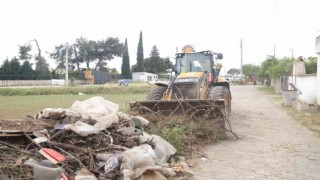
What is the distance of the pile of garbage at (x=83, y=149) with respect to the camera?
4.39 metres

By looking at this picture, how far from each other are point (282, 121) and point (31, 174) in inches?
357

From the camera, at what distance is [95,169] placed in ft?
15.5

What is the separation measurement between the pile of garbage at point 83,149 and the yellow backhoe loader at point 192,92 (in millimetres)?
2044

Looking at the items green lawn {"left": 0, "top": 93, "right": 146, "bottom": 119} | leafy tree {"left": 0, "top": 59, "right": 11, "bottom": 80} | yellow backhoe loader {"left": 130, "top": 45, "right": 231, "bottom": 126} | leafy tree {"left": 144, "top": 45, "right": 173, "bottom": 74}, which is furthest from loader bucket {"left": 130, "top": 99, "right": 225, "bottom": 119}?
leafy tree {"left": 144, "top": 45, "right": 173, "bottom": 74}

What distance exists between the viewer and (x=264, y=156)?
21.4ft

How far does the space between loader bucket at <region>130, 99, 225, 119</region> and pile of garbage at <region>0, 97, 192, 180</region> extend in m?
1.96

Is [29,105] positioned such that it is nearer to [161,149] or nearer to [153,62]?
[161,149]

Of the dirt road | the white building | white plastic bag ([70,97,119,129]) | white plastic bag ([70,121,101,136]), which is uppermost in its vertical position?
the white building

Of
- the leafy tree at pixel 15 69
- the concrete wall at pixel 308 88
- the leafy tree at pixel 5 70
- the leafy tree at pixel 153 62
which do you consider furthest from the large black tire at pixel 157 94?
the leafy tree at pixel 153 62

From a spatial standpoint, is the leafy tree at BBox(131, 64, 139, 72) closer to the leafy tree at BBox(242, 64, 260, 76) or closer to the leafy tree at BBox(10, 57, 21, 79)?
the leafy tree at BBox(242, 64, 260, 76)

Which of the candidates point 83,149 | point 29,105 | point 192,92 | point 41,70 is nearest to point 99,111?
point 83,149

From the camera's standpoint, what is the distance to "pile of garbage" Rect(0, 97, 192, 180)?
439 cm

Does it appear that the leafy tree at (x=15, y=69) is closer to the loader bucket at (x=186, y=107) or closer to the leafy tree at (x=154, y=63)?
the leafy tree at (x=154, y=63)

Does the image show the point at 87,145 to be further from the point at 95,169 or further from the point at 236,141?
the point at 236,141
